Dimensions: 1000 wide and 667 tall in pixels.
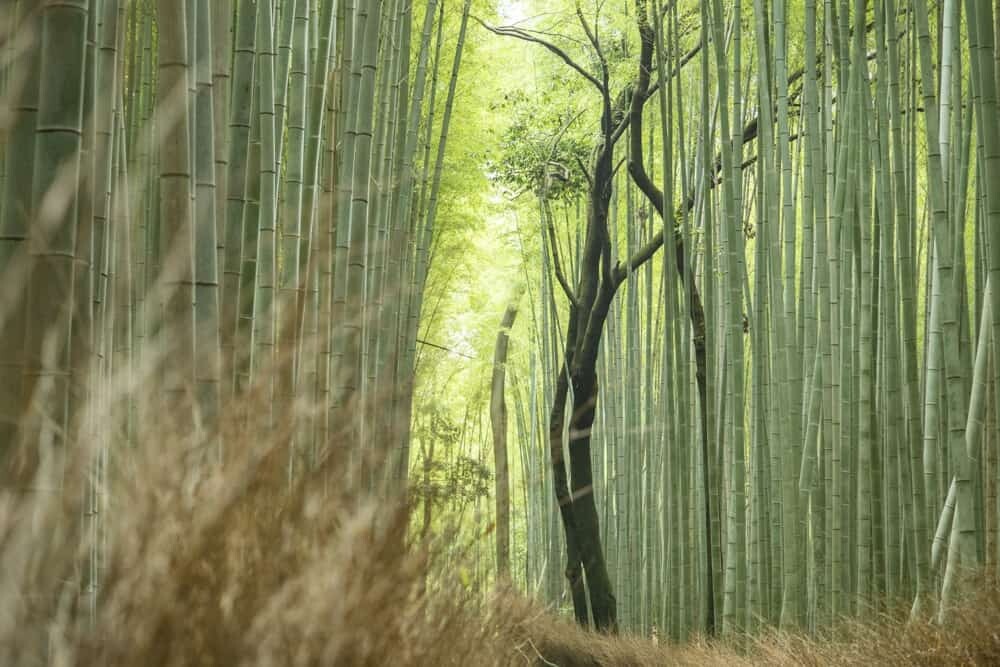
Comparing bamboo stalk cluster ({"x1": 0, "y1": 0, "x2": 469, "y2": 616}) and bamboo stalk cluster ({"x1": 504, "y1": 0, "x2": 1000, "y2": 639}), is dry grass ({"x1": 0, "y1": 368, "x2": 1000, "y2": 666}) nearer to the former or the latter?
bamboo stalk cluster ({"x1": 0, "y1": 0, "x2": 469, "y2": 616})

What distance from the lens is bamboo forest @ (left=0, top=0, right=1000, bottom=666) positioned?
0.95 meters

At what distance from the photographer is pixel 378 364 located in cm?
285

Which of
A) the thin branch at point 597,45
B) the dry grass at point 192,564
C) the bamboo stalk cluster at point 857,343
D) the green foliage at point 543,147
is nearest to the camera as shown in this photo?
the dry grass at point 192,564

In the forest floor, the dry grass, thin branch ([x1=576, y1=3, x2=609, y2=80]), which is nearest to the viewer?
the dry grass

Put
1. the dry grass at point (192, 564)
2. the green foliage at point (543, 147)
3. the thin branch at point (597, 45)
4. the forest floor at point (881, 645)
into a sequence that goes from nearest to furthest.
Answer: the dry grass at point (192, 564), the forest floor at point (881, 645), the thin branch at point (597, 45), the green foliage at point (543, 147)

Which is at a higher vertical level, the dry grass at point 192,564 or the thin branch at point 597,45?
the thin branch at point 597,45

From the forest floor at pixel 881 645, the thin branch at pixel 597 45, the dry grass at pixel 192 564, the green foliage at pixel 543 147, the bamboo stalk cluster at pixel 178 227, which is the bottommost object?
the forest floor at pixel 881 645

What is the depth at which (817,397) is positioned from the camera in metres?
3.62

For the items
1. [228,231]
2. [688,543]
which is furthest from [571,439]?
[228,231]

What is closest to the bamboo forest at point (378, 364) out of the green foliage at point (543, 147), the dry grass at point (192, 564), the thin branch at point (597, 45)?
the dry grass at point (192, 564)

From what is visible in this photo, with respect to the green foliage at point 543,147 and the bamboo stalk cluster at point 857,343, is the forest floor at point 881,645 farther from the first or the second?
the green foliage at point 543,147

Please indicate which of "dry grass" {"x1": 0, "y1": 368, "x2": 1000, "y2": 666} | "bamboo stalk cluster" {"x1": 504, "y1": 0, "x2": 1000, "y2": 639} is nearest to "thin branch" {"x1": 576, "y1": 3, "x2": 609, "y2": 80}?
"bamboo stalk cluster" {"x1": 504, "y1": 0, "x2": 1000, "y2": 639}

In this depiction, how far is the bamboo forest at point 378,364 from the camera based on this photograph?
37.3 inches

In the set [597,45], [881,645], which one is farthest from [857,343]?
[597,45]
